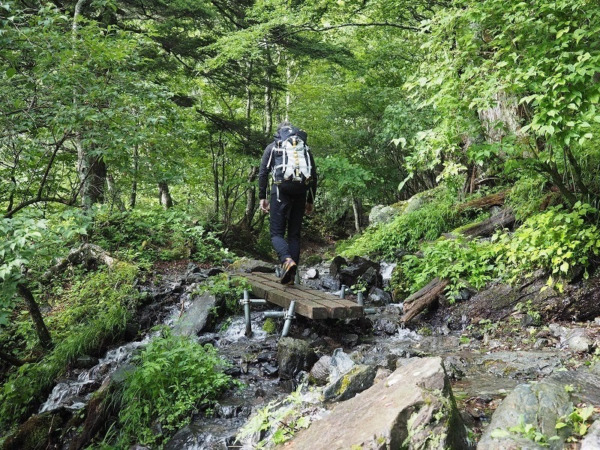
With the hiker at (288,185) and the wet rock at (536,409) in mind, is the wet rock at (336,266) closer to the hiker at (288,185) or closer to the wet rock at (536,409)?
the hiker at (288,185)

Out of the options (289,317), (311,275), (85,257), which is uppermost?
(85,257)

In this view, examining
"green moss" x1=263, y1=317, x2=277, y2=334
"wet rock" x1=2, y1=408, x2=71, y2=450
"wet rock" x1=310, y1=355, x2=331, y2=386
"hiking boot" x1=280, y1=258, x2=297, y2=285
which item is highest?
"hiking boot" x1=280, y1=258, x2=297, y2=285

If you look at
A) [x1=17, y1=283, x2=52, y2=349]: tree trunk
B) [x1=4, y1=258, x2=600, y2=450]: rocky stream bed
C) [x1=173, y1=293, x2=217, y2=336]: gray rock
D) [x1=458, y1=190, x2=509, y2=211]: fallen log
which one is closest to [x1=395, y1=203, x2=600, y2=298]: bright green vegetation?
[x1=4, y1=258, x2=600, y2=450]: rocky stream bed

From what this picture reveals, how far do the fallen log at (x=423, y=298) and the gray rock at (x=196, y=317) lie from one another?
3.17m

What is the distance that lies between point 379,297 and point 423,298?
4.36ft

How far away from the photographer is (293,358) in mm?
5168

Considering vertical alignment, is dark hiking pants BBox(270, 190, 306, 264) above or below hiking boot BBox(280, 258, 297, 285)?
above

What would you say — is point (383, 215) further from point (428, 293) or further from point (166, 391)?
point (166, 391)

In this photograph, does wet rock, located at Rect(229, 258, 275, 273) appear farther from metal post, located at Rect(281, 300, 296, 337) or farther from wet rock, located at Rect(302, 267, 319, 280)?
A: metal post, located at Rect(281, 300, 296, 337)

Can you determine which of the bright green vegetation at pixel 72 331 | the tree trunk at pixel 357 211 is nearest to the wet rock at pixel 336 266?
the bright green vegetation at pixel 72 331

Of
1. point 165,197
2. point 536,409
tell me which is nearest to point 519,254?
point 536,409

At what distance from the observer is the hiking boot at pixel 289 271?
6.74 m

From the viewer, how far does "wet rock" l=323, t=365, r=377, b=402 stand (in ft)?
13.2

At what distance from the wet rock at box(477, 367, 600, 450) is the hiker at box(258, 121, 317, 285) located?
4.14 meters
